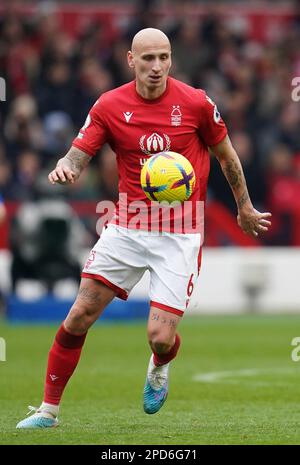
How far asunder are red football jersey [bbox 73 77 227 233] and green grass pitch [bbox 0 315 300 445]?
1397 millimetres

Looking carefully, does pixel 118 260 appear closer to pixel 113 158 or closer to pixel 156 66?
pixel 156 66

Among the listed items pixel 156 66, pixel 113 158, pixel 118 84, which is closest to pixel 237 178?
pixel 156 66

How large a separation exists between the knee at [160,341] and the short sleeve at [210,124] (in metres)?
1.38

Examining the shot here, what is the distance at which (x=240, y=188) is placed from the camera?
8.38m

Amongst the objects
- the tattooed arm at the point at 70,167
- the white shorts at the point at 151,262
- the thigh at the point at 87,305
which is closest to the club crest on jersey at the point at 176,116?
the tattooed arm at the point at 70,167

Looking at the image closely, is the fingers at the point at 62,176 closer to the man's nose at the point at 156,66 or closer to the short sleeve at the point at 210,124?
the man's nose at the point at 156,66

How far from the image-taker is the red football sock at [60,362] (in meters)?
8.02

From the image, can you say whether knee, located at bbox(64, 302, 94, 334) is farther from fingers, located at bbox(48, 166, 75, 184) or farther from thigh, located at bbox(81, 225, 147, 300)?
fingers, located at bbox(48, 166, 75, 184)

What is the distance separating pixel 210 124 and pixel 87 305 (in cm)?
149

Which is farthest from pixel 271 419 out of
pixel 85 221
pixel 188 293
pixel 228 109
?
pixel 228 109

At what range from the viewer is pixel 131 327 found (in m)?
16.1
